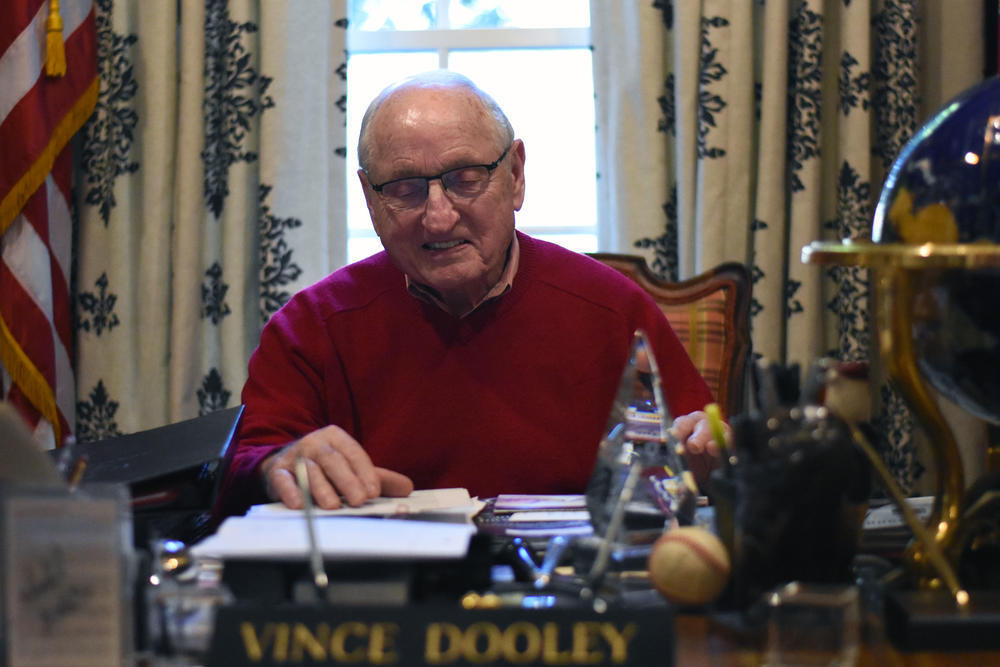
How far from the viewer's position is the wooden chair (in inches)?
90.7

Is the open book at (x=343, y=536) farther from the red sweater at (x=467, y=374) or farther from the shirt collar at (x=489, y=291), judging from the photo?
the shirt collar at (x=489, y=291)

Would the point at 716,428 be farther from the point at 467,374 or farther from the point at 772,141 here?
the point at 772,141

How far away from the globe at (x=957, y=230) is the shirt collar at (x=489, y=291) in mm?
890

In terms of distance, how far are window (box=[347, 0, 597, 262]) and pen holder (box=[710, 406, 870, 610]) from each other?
7.51ft

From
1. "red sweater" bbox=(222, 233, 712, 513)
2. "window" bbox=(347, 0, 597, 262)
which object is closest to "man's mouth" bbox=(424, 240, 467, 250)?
"red sweater" bbox=(222, 233, 712, 513)

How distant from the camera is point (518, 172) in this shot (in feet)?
6.72

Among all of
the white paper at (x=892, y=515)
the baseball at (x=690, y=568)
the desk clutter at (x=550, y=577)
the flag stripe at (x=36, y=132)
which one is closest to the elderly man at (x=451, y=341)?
the white paper at (x=892, y=515)

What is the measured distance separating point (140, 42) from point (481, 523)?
7.09 feet

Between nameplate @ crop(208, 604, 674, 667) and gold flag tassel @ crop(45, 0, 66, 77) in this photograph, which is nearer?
nameplate @ crop(208, 604, 674, 667)

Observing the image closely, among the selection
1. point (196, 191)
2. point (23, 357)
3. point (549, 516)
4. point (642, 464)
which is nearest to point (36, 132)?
point (196, 191)

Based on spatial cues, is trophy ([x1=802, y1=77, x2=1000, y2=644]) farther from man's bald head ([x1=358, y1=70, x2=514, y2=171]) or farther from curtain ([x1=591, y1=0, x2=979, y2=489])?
curtain ([x1=591, y1=0, x2=979, y2=489])

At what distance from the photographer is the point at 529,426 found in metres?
1.88

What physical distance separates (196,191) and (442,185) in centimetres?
126
